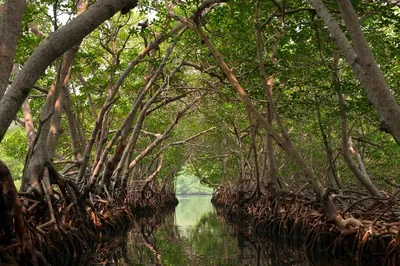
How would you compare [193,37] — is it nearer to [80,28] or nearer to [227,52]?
[227,52]

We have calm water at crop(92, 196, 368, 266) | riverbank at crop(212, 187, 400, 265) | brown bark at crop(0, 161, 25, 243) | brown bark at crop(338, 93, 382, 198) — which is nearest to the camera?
brown bark at crop(0, 161, 25, 243)

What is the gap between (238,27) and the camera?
825cm

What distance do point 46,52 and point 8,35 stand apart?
14.1 inches

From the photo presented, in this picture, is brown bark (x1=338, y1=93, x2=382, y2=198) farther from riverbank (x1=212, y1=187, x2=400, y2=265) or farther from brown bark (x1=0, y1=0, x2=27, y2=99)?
brown bark (x1=0, y1=0, x2=27, y2=99)

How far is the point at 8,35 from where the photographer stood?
3.53m

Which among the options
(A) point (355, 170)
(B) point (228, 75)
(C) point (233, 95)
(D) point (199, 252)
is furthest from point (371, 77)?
(C) point (233, 95)

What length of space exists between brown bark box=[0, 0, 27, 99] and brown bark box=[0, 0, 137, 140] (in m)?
0.10

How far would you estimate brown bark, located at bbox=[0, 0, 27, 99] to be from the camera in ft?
11.2

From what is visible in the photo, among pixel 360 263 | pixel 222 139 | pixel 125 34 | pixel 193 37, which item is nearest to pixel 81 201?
pixel 193 37

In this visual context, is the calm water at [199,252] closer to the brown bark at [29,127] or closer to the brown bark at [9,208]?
the brown bark at [9,208]

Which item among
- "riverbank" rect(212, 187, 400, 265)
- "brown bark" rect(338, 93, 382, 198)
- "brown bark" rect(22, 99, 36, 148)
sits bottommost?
"riverbank" rect(212, 187, 400, 265)

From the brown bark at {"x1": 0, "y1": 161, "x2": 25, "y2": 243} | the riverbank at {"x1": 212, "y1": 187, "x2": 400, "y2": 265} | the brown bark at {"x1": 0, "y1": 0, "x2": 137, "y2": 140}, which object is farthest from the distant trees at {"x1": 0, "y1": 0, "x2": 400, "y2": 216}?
the brown bark at {"x1": 0, "y1": 161, "x2": 25, "y2": 243}

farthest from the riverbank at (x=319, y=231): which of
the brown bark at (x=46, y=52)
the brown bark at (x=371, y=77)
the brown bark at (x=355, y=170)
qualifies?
the brown bark at (x=46, y=52)

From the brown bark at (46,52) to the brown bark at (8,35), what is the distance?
0.10m
